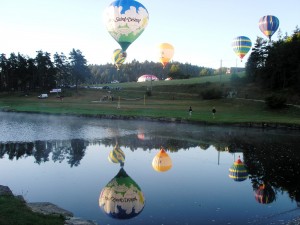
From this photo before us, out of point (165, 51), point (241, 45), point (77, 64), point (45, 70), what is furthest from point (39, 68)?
point (241, 45)

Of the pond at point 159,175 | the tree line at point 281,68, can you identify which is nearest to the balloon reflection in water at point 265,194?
the pond at point 159,175

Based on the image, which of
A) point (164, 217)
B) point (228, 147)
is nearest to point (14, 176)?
point (164, 217)

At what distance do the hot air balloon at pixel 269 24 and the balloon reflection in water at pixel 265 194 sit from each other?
59832 mm

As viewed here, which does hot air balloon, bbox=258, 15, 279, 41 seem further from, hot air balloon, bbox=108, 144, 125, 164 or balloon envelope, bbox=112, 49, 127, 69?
hot air balloon, bbox=108, 144, 125, 164

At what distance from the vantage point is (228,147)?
3058 cm

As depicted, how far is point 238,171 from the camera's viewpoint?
22.2 meters

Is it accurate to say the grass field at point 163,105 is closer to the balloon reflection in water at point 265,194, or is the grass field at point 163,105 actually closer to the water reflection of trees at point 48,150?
the water reflection of trees at point 48,150

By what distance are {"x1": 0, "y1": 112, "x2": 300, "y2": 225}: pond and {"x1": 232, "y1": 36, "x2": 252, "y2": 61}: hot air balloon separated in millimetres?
41923

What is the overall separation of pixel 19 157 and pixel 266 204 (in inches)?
668

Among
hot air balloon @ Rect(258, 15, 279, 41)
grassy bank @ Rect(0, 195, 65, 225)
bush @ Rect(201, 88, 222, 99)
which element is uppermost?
hot air balloon @ Rect(258, 15, 279, 41)

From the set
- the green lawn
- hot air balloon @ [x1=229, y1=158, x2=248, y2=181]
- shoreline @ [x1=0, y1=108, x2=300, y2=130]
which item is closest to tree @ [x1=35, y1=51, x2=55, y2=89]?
the green lawn

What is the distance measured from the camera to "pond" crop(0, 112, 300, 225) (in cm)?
1498

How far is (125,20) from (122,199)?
29798 mm

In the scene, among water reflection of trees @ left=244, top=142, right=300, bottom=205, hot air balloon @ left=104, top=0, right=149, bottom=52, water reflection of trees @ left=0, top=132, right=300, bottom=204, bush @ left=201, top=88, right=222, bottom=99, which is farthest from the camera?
bush @ left=201, top=88, right=222, bottom=99
